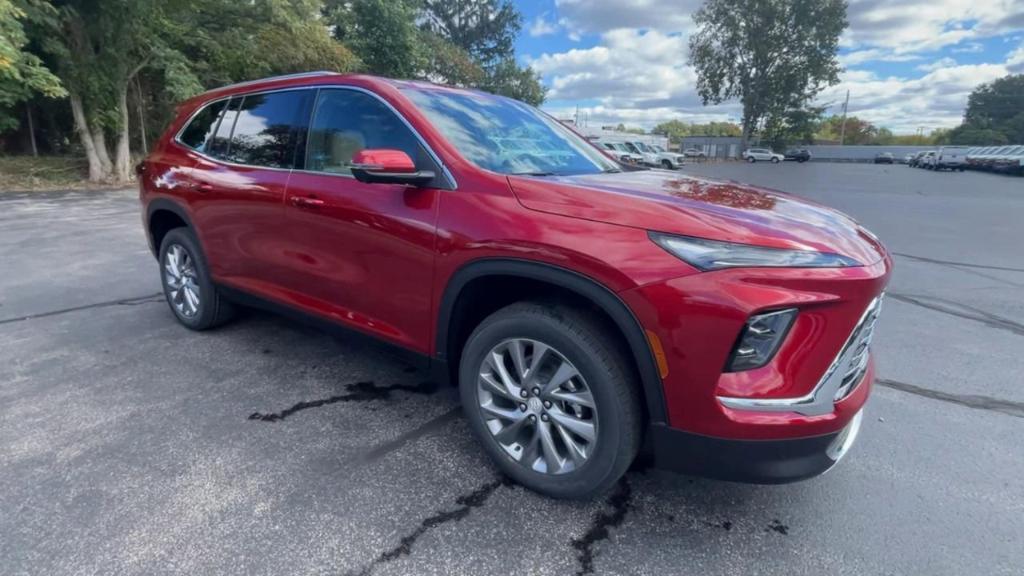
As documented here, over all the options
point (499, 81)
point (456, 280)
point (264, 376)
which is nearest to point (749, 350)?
point (456, 280)

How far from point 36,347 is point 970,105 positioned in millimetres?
105144

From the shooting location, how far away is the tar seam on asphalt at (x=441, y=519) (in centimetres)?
203

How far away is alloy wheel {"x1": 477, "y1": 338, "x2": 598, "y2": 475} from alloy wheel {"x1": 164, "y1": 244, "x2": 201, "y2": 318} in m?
2.81

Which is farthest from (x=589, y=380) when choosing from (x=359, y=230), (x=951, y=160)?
(x=951, y=160)

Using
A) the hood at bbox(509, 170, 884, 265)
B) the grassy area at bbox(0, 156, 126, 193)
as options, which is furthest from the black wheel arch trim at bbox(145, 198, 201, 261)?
the grassy area at bbox(0, 156, 126, 193)

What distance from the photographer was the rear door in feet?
11.0

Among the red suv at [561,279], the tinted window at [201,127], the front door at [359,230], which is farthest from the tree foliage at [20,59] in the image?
the front door at [359,230]

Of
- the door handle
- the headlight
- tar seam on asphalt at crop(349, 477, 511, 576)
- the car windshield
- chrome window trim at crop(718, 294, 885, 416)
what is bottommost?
tar seam on asphalt at crop(349, 477, 511, 576)

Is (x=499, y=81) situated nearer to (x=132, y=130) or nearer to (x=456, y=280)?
(x=132, y=130)

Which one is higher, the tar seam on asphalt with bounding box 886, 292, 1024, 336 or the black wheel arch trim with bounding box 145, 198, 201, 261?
the black wheel arch trim with bounding box 145, 198, 201, 261

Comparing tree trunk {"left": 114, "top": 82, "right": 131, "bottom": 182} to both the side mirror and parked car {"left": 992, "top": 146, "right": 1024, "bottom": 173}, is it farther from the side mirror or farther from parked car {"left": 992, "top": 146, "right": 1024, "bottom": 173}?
parked car {"left": 992, "top": 146, "right": 1024, "bottom": 173}

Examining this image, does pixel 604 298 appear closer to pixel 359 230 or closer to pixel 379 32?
pixel 359 230

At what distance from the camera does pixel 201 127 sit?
411 cm

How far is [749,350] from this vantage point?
1.87 metres
